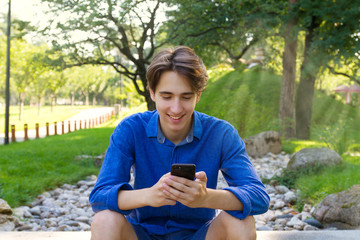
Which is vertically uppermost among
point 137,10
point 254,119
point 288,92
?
point 137,10

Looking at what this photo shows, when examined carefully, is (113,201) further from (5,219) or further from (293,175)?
(293,175)

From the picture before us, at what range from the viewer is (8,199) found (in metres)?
5.57

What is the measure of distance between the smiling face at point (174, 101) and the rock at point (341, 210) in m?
3.12

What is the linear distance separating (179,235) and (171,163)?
418 mm

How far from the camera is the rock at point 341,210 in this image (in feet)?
14.9

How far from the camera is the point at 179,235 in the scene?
90.9 inches

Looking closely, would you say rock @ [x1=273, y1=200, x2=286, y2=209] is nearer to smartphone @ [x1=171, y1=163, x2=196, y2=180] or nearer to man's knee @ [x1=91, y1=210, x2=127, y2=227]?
man's knee @ [x1=91, y1=210, x2=127, y2=227]

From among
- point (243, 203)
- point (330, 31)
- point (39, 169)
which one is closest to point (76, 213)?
point (39, 169)

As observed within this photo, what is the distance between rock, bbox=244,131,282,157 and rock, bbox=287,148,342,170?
2.42 m

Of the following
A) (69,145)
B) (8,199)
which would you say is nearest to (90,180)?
(8,199)

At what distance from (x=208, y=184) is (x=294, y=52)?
39.4 feet

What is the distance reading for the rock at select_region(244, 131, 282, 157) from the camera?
10.2m

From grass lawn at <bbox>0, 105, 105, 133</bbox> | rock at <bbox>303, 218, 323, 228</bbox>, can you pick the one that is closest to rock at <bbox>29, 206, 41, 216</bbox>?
rock at <bbox>303, 218, 323, 228</bbox>

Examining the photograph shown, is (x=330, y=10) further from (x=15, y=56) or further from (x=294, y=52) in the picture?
(x=15, y=56)
